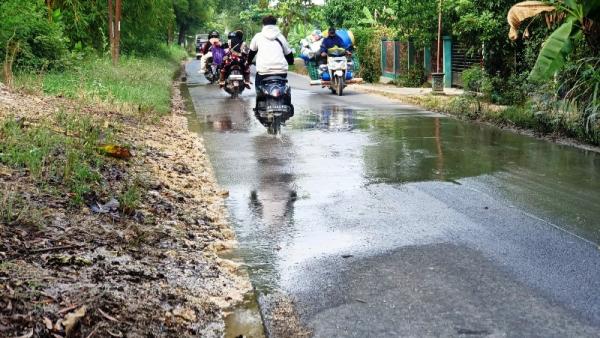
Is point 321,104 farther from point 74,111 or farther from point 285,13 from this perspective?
point 285,13

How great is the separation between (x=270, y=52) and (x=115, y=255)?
8.19 m

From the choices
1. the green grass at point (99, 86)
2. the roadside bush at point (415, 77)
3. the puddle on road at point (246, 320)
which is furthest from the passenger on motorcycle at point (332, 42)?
the puddle on road at point (246, 320)

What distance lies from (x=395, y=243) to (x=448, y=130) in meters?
7.90

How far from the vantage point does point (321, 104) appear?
1958cm

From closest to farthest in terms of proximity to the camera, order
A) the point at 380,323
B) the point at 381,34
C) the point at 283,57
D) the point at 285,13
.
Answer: the point at 380,323
the point at 283,57
the point at 381,34
the point at 285,13

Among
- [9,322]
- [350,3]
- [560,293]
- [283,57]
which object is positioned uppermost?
[350,3]

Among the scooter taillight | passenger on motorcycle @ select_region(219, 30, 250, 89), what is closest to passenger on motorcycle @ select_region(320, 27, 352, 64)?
passenger on motorcycle @ select_region(219, 30, 250, 89)

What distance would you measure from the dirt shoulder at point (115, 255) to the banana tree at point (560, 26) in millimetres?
6203

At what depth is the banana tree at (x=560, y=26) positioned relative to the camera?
11.8m

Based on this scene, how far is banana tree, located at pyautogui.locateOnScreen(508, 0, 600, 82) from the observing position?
11.8 meters

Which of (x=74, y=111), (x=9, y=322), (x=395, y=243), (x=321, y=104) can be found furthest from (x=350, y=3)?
(x=9, y=322)

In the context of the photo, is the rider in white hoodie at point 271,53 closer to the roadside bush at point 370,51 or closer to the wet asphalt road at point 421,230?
the wet asphalt road at point 421,230

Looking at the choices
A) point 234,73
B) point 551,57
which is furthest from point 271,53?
point 234,73

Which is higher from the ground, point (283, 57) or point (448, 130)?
point (283, 57)
